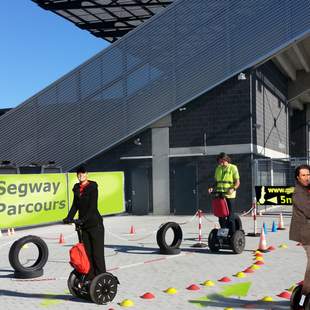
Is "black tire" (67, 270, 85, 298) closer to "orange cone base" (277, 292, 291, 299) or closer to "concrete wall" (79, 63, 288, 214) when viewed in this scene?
"orange cone base" (277, 292, 291, 299)

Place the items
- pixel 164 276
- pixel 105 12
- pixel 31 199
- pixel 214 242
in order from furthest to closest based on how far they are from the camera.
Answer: pixel 105 12
pixel 31 199
pixel 214 242
pixel 164 276

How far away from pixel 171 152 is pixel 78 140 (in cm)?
458

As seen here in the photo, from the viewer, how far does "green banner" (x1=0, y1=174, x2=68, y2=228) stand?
1523cm

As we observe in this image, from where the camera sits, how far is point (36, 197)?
645 inches

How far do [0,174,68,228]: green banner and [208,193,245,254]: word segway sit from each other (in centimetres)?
709

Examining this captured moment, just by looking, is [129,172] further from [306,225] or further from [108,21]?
[306,225]

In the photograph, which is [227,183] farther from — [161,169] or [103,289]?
[161,169]

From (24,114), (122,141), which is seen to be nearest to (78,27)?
(24,114)

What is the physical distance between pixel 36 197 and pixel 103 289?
10.2 m

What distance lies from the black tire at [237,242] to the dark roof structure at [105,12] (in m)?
20.1

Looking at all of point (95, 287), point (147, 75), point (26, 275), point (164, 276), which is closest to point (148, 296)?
point (95, 287)

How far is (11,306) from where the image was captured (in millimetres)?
6762

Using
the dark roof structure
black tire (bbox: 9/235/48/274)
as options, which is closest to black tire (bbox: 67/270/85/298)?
black tire (bbox: 9/235/48/274)

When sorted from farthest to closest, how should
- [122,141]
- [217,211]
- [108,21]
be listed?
[108,21], [122,141], [217,211]
